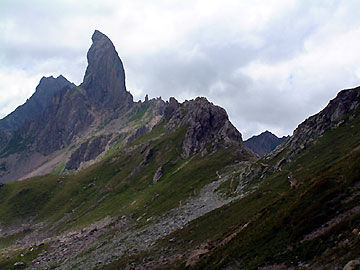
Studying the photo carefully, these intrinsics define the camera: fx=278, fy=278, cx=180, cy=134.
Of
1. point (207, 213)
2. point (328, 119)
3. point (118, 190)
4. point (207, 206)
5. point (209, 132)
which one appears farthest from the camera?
point (209, 132)

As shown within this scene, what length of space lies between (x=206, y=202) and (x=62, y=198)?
407 feet

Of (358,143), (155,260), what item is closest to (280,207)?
(155,260)

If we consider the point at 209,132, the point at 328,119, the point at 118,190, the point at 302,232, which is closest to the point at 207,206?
the point at 328,119

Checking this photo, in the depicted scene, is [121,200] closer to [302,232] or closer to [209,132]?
[209,132]

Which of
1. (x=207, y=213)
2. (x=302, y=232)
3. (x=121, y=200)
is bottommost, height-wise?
(x=302, y=232)

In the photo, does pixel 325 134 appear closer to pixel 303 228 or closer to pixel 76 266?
pixel 303 228

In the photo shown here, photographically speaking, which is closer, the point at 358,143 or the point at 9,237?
the point at 358,143

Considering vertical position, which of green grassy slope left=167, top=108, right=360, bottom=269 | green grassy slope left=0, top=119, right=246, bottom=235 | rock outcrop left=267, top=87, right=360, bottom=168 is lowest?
green grassy slope left=167, top=108, right=360, bottom=269

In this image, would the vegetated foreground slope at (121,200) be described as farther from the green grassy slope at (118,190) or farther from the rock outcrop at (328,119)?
the rock outcrop at (328,119)

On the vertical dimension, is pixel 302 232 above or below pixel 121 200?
below

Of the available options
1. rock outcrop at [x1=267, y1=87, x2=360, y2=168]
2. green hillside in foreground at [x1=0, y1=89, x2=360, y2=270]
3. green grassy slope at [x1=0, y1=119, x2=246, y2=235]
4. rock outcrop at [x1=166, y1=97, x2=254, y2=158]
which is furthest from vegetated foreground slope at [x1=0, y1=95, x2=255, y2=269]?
rock outcrop at [x1=267, y1=87, x2=360, y2=168]

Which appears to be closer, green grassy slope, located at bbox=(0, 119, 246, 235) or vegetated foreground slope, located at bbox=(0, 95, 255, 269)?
vegetated foreground slope, located at bbox=(0, 95, 255, 269)

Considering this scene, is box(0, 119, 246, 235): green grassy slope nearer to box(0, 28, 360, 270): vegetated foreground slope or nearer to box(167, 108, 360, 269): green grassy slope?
box(0, 28, 360, 270): vegetated foreground slope

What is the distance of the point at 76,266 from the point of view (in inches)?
2494
